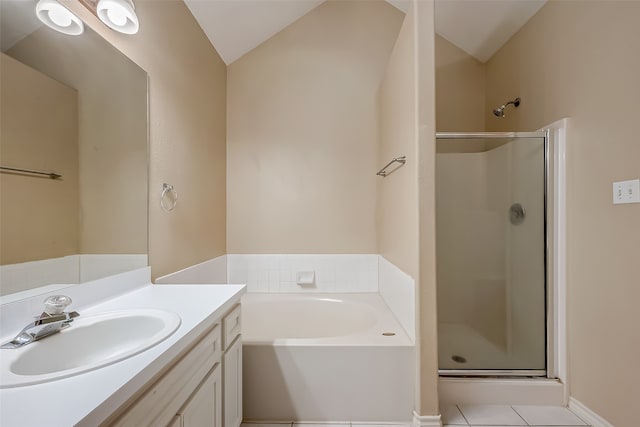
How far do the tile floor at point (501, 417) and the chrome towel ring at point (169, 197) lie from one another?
49.3 inches

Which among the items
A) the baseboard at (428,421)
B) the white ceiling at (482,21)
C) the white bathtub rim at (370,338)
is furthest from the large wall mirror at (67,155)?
the white ceiling at (482,21)

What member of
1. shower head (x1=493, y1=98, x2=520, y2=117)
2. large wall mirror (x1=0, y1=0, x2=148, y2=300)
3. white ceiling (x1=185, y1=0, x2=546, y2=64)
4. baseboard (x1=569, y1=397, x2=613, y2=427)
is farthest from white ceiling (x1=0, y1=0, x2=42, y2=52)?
baseboard (x1=569, y1=397, x2=613, y2=427)

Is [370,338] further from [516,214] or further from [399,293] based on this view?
[516,214]

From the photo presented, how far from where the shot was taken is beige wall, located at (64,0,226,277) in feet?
5.01

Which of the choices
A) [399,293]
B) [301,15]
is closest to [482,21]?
[301,15]

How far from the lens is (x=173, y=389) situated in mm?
826

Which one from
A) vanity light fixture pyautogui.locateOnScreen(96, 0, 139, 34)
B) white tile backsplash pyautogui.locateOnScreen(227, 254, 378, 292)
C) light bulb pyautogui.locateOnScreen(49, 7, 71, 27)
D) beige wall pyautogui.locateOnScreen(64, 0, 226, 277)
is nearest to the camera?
light bulb pyautogui.locateOnScreen(49, 7, 71, 27)

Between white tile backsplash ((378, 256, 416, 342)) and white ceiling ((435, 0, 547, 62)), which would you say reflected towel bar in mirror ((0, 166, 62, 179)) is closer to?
white tile backsplash ((378, 256, 416, 342))

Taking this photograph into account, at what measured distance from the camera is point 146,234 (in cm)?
147

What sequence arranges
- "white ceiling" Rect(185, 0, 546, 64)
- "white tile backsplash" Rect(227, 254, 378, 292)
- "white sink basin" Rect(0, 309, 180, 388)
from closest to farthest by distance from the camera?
"white sink basin" Rect(0, 309, 180, 388) < "white ceiling" Rect(185, 0, 546, 64) < "white tile backsplash" Rect(227, 254, 378, 292)

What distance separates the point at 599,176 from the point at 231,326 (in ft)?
6.47

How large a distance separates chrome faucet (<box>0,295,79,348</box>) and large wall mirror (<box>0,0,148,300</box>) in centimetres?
12

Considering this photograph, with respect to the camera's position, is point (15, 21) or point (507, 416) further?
point (507, 416)

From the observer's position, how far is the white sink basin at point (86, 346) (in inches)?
25.8
